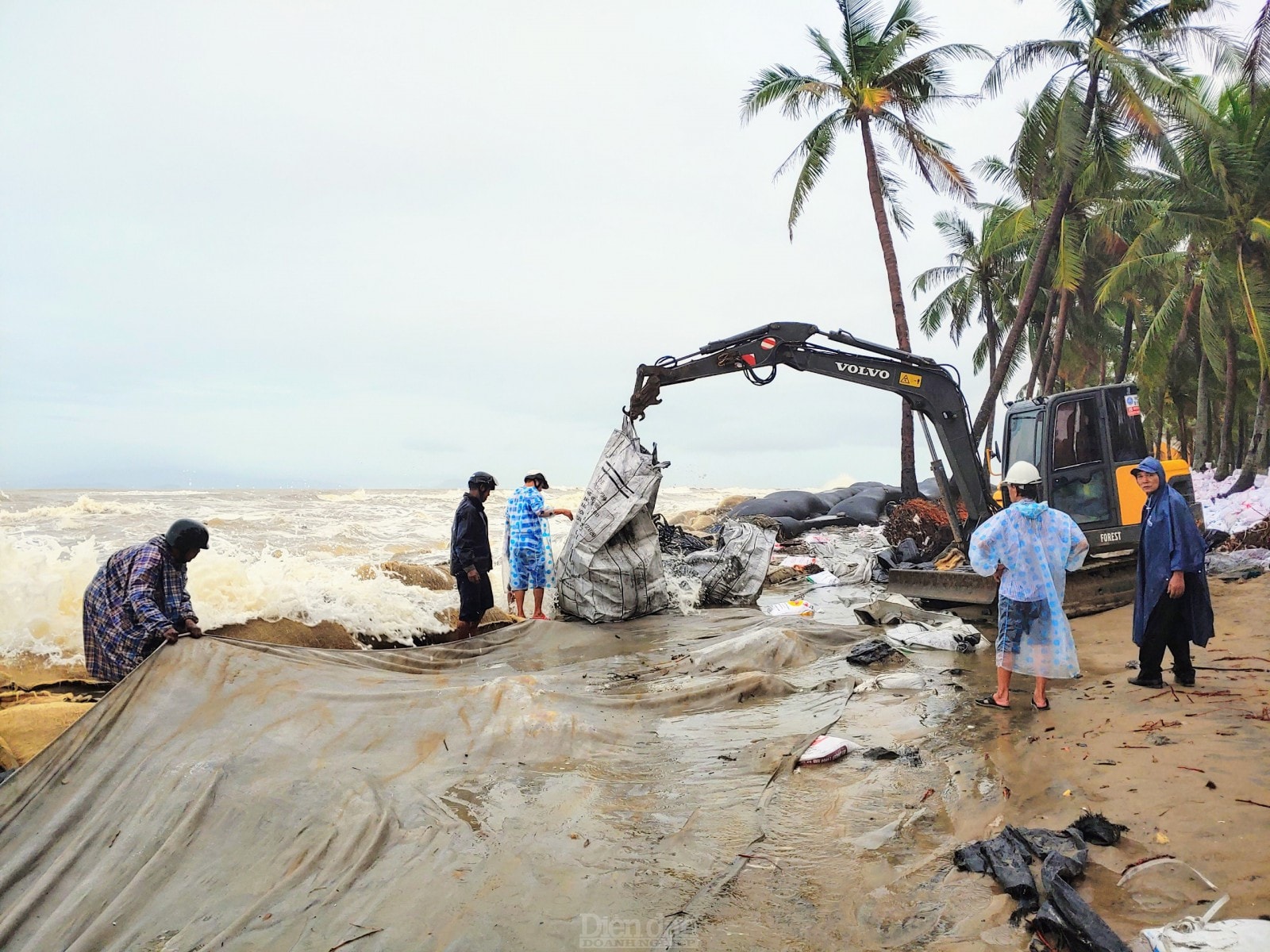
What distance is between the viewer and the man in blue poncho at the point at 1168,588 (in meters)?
5.21

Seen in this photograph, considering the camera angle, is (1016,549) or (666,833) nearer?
(666,833)

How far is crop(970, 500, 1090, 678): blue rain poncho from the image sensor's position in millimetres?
5184

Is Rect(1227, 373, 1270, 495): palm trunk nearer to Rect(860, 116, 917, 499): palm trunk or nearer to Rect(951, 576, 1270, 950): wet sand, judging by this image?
Rect(860, 116, 917, 499): palm trunk

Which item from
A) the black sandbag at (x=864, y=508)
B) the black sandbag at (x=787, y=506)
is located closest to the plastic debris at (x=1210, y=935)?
the black sandbag at (x=787, y=506)

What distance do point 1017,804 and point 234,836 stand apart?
10.9ft

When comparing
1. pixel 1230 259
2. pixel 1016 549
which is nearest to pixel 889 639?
pixel 1016 549

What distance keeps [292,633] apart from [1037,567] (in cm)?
566

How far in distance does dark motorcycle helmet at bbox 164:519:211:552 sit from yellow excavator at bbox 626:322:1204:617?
17.6ft

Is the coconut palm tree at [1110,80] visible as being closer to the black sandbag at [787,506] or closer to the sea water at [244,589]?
the black sandbag at [787,506]

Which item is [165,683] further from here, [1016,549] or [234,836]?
[1016,549]

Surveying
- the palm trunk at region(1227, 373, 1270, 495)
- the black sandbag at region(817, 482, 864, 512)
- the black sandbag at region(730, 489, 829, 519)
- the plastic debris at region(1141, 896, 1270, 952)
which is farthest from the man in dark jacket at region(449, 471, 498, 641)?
the palm trunk at region(1227, 373, 1270, 495)

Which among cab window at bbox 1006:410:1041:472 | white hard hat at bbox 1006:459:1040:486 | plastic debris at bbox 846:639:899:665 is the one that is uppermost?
cab window at bbox 1006:410:1041:472

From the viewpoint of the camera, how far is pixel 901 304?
691 inches

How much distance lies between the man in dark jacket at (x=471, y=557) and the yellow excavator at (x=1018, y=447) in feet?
7.16
